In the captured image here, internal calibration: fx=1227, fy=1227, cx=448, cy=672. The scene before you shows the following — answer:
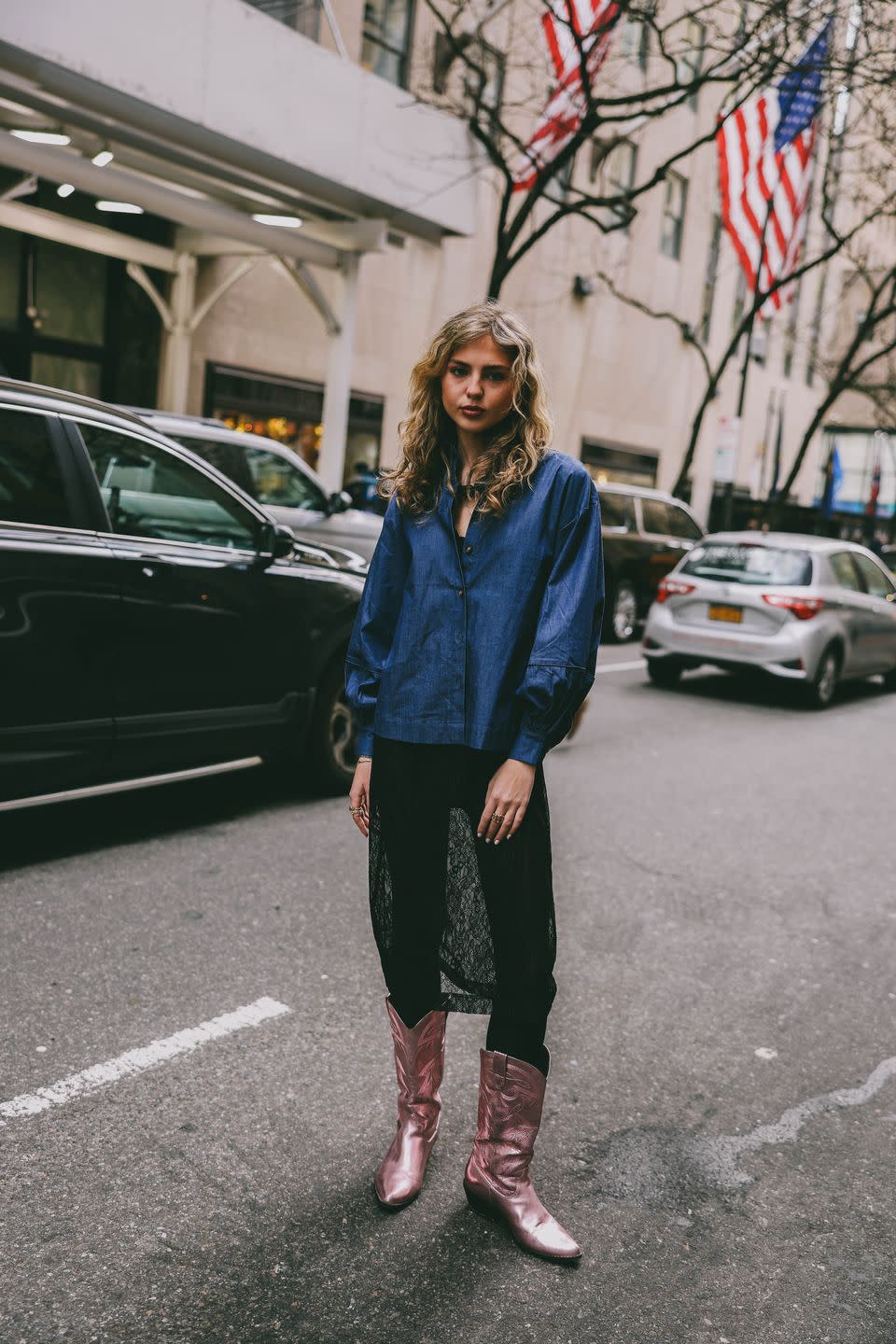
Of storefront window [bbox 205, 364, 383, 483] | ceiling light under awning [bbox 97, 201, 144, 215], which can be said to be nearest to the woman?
ceiling light under awning [bbox 97, 201, 144, 215]

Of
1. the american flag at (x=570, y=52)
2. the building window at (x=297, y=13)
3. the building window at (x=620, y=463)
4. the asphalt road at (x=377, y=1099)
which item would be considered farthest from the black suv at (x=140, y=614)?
the building window at (x=620, y=463)

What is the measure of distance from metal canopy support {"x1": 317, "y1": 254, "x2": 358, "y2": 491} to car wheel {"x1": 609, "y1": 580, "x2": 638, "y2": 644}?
3.64 meters

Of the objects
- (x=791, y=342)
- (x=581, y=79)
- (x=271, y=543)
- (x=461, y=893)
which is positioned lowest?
(x=461, y=893)

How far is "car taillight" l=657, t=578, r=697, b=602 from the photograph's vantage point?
38.0ft

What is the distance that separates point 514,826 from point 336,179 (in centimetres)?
1194

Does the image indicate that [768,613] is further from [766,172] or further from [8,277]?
[766,172]

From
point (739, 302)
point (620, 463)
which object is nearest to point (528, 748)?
point (620, 463)

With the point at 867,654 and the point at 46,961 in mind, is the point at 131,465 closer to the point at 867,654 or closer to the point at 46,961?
the point at 46,961

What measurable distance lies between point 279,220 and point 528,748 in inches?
484

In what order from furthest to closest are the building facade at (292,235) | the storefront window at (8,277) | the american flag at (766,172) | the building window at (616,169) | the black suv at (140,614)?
the building window at (616,169)
the american flag at (766,172)
the storefront window at (8,277)
the building facade at (292,235)
the black suv at (140,614)

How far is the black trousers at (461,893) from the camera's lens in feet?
8.70

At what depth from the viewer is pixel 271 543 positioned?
5.83m

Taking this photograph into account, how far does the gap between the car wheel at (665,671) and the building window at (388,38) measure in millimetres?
9998

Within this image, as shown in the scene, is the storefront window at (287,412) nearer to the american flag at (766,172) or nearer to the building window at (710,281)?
the american flag at (766,172)
